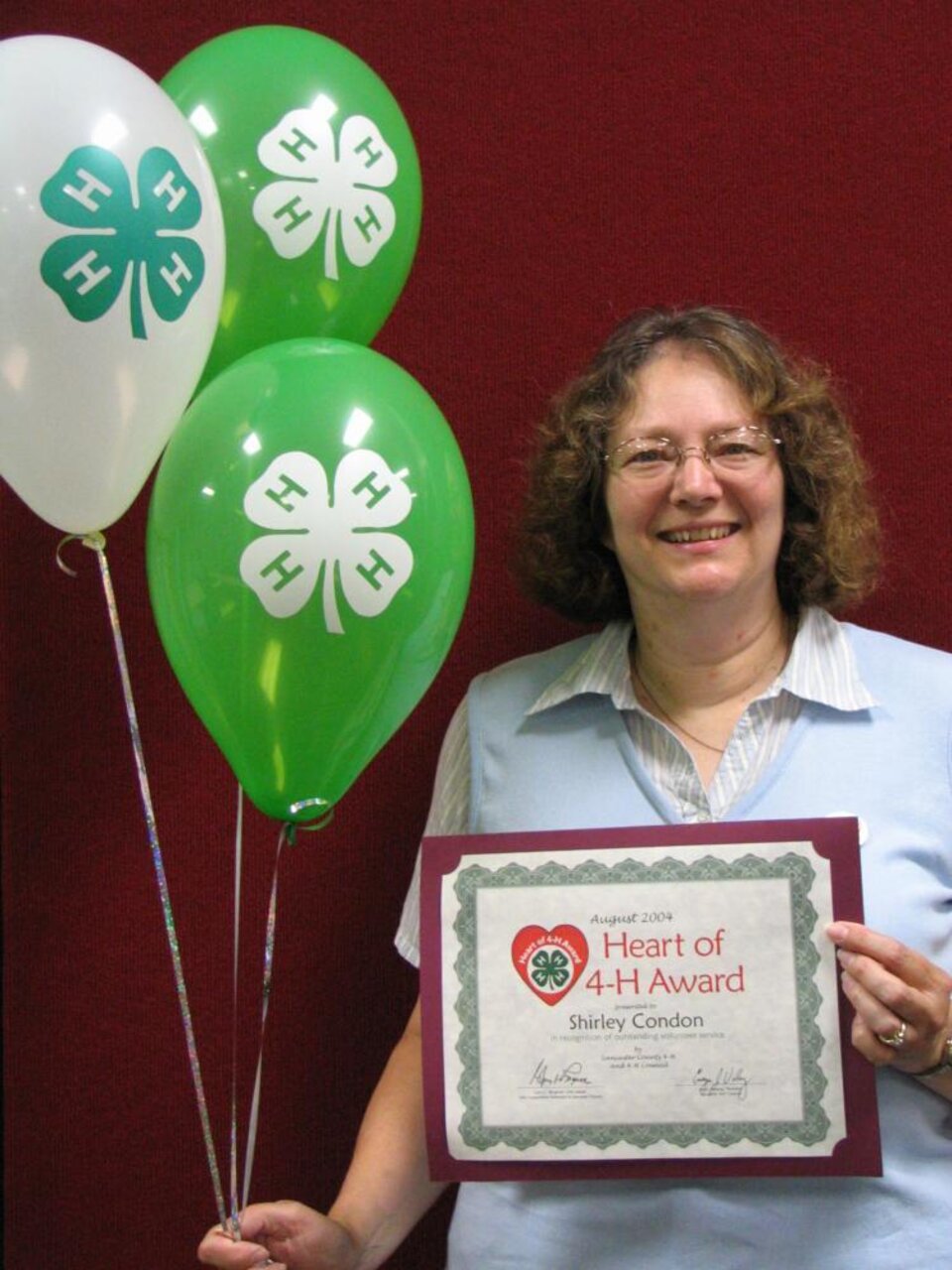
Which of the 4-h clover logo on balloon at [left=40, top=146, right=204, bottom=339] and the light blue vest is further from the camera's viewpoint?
the light blue vest

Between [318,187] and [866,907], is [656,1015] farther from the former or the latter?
[318,187]

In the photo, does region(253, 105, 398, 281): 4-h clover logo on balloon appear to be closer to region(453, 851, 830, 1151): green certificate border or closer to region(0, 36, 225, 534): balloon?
region(0, 36, 225, 534): balloon

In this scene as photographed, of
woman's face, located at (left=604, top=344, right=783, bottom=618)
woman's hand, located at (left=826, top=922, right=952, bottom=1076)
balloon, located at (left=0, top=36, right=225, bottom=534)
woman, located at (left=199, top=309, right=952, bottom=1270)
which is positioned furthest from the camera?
woman's face, located at (left=604, top=344, right=783, bottom=618)

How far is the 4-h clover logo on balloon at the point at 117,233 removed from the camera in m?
1.17

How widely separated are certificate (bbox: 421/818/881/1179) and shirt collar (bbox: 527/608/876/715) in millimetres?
196

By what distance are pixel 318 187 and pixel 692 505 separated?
0.48 meters

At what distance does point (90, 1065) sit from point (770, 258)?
1309mm

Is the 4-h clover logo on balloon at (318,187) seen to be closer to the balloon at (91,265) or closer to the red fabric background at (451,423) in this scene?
the balloon at (91,265)

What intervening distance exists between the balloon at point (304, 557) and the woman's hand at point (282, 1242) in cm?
38

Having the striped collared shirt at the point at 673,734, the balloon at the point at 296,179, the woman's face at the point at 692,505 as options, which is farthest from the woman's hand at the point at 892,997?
the balloon at the point at 296,179

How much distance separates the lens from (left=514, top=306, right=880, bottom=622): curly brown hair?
1.61 m

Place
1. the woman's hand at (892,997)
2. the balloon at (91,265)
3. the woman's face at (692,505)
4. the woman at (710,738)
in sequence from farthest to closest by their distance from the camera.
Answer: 1. the woman's face at (692,505)
2. the woman at (710,738)
3. the woman's hand at (892,997)
4. the balloon at (91,265)
